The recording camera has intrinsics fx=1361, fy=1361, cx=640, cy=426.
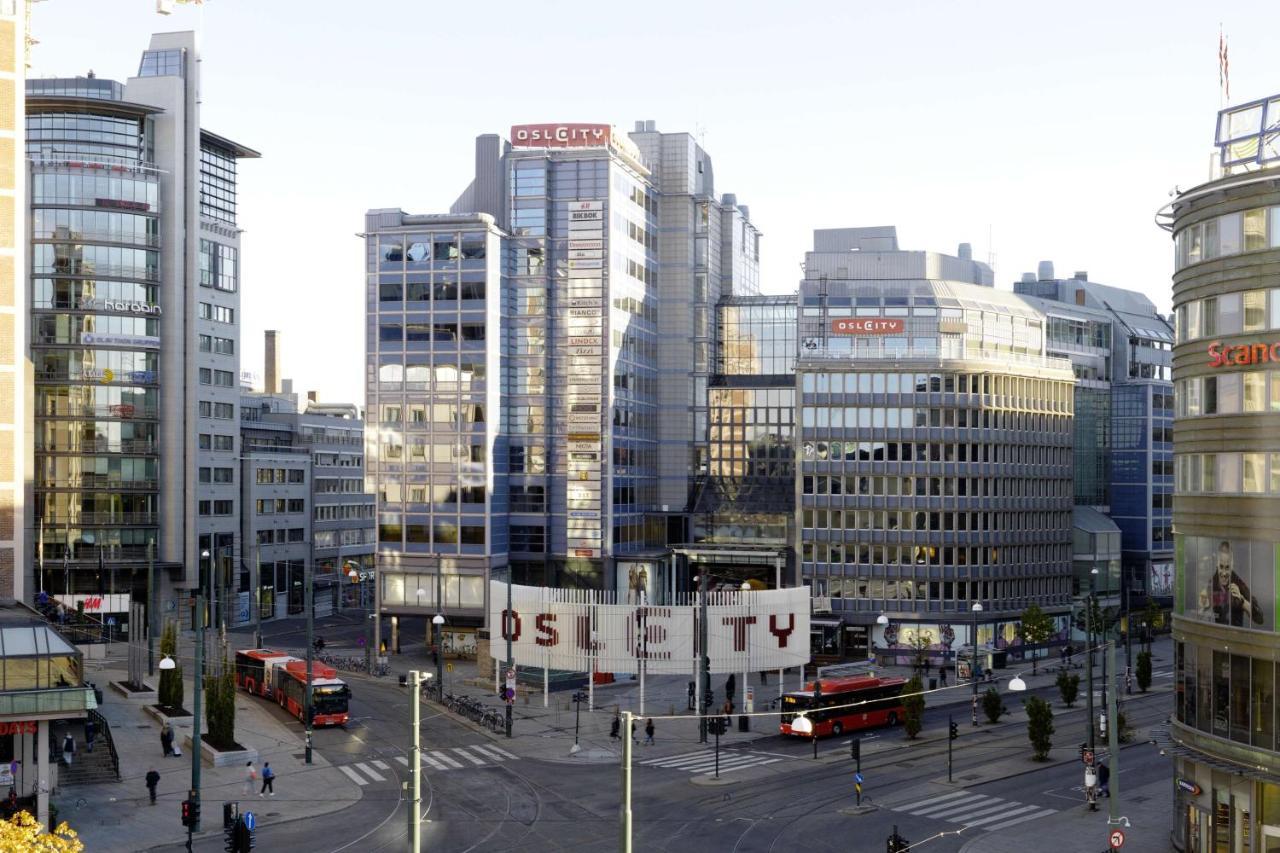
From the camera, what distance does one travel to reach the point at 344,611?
150 m

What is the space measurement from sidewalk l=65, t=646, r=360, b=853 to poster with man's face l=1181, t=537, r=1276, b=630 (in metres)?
35.9

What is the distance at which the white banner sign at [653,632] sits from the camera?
265 ft

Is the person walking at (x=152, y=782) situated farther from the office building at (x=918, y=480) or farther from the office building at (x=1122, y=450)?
the office building at (x=1122, y=450)

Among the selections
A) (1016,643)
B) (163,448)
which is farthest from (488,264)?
(1016,643)

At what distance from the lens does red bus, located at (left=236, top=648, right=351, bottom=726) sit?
256 ft

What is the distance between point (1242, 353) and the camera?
45406mm

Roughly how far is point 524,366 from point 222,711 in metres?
53.2

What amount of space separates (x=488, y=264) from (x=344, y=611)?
55271 millimetres

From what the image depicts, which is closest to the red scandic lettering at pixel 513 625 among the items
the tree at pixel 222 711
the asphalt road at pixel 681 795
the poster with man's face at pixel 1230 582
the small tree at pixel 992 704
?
the asphalt road at pixel 681 795

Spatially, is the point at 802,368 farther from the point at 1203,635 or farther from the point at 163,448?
the point at 1203,635

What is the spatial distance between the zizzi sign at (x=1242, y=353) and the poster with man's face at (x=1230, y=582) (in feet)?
19.6

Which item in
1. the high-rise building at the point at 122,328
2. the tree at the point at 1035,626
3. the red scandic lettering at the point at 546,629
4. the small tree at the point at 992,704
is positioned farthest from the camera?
the high-rise building at the point at 122,328

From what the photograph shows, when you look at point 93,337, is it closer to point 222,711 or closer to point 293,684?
point 293,684

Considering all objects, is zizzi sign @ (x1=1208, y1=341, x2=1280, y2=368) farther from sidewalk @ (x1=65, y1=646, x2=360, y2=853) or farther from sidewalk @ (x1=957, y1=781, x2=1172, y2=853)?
sidewalk @ (x1=65, y1=646, x2=360, y2=853)
